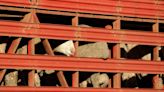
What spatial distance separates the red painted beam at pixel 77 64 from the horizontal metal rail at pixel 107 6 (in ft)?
2.68

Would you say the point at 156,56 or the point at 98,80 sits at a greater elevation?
the point at 156,56

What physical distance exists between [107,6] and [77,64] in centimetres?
118

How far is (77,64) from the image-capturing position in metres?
7.26

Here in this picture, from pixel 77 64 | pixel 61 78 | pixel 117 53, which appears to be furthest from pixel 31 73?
pixel 117 53

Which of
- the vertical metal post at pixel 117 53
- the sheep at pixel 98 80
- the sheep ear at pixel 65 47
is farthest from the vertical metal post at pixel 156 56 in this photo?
the sheep ear at pixel 65 47

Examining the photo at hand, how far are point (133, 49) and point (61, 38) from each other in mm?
2057

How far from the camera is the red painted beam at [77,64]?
6.77 metres

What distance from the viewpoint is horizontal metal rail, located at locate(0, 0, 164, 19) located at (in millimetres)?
7108

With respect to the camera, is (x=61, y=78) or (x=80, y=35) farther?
(x=80, y=35)

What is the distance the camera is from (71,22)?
25.0 feet

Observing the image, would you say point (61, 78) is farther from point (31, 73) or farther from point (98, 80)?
point (98, 80)

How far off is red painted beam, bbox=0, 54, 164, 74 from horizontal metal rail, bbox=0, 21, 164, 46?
0.34m

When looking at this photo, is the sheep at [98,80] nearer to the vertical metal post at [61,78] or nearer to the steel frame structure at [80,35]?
the steel frame structure at [80,35]

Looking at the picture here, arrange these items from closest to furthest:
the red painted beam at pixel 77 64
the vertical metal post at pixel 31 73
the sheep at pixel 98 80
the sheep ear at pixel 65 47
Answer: the red painted beam at pixel 77 64, the vertical metal post at pixel 31 73, the sheep ear at pixel 65 47, the sheep at pixel 98 80
